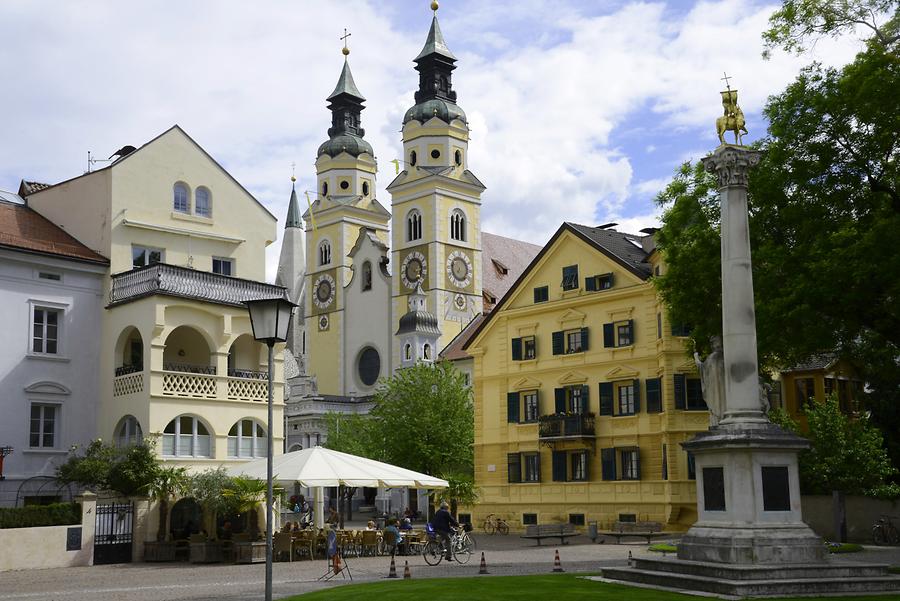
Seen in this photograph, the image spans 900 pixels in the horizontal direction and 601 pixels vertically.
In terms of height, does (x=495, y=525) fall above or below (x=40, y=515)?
below

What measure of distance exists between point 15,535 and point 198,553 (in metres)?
4.62

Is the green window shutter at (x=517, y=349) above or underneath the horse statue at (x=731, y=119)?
underneath

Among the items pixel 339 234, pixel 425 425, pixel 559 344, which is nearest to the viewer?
pixel 559 344

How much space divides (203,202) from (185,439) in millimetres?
9073

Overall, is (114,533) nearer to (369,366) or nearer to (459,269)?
(369,366)

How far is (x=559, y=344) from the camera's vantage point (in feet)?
151

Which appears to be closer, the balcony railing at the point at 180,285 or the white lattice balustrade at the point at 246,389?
the balcony railing at the point at 180,285

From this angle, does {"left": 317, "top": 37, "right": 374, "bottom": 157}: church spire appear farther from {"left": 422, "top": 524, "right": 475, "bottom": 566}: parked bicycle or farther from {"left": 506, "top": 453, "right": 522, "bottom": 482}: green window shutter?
{"left": 422, "top": 524, "right": 475, "bottom": 566}: parked bicycle

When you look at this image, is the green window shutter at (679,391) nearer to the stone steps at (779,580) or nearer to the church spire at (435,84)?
the stone steps at (779,580)

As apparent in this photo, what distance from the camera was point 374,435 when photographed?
54875 mm

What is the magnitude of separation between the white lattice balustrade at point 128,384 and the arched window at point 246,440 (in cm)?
361

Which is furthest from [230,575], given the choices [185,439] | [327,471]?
[185,439]

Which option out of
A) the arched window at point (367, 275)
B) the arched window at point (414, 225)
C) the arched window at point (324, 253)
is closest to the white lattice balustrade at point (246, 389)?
the arched window at point (414, 225)

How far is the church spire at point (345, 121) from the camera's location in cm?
9981
